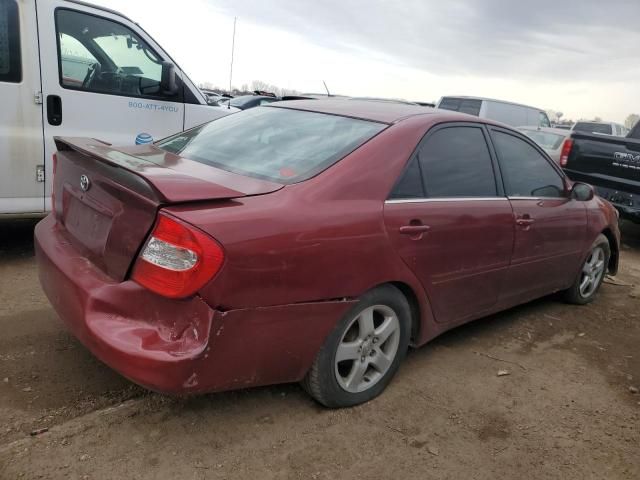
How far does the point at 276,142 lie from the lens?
10.0 ft

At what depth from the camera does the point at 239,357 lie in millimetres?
2336

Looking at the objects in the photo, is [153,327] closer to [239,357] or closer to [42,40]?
[239,357]

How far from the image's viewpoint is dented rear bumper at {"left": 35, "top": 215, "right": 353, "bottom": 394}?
222 centimetres

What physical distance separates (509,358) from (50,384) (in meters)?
2.74

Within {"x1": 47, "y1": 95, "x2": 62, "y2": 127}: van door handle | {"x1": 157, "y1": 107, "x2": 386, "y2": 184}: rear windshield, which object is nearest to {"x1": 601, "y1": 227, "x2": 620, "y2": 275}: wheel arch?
{"x1": 157, "y1": 107, "x2": 386, "y2": 184}: rear windshield

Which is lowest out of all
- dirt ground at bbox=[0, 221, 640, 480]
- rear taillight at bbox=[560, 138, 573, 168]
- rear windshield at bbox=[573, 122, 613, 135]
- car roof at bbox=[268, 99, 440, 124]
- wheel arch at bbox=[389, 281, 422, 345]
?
dirt ground at bbox=[0, 221, 640, 480]

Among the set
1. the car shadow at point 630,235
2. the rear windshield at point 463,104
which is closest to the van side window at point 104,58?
the car shadow at point 630,235

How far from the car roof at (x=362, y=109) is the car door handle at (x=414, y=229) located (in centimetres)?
61

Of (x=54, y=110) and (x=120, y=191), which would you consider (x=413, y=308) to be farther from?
(x=54, y=110)

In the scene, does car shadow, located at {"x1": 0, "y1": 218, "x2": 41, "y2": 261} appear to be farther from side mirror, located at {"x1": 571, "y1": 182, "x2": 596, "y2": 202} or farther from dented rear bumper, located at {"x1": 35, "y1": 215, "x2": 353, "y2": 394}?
side mirror, located at {"x1": 571, "y1": 182, "x2": 596, "y2": 202}

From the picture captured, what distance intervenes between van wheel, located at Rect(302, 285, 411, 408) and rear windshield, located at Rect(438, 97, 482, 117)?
12.2 m

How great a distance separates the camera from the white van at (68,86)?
446 centimetres

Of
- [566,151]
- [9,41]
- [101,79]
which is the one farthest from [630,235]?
[9,41]

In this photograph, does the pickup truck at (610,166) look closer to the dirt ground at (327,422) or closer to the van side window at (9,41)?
the dirt ground at (327,422)
